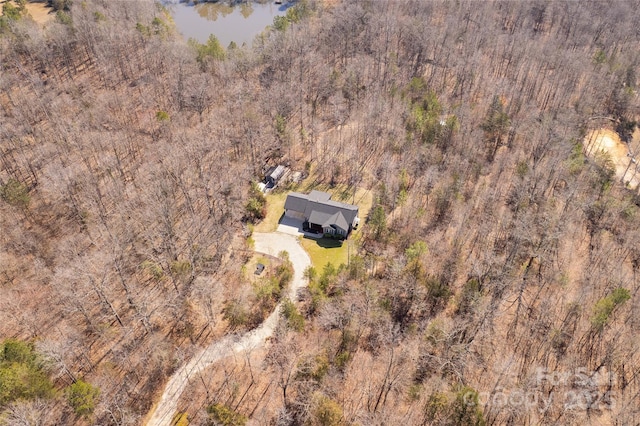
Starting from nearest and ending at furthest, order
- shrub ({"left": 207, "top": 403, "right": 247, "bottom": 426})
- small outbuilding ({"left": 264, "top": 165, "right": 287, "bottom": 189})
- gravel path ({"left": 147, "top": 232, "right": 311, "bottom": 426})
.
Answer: shrub ({"left": 207, "top": 403, "right": 247, "bottom": 426})
gravel path ({"left": 147, "top": 232, "right": 311, "bottom": 426})
small outbuilding ({"left": 264, "top": 165, "right": 287, "bottom": 189})

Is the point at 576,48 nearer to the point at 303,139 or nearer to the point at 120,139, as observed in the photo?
the point at 303,139

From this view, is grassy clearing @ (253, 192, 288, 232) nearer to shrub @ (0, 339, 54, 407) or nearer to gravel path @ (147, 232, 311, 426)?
gravel path @ (147, 232, 311, 426)

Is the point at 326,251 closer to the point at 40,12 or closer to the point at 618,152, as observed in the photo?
the point at 618,152

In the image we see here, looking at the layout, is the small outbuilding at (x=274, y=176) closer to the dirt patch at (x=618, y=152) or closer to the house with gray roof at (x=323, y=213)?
the house with gray roof at (x=323, y=213)

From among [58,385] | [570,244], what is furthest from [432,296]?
[58,385]

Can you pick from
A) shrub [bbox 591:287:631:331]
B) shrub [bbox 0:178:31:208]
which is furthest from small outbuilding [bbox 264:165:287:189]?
shrub [bbox 591:287:631:331]

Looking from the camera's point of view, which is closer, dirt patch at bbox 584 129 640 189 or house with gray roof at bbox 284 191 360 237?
house with gray roof at bbox 284 191 360 237

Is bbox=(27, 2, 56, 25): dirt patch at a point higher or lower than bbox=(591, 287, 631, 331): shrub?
higher
